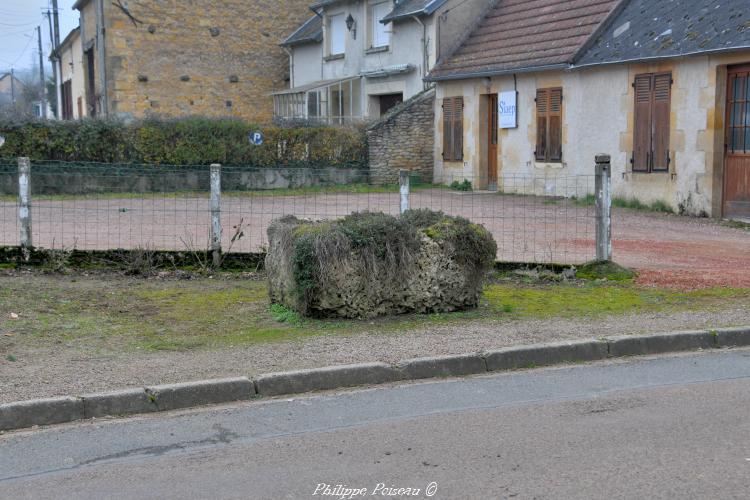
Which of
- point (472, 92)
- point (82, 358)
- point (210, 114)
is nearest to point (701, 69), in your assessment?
point (472, 92)

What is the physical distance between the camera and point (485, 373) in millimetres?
7246

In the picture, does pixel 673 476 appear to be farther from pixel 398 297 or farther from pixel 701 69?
pixel 701 69

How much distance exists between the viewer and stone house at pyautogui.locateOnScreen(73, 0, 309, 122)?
32.6 metres

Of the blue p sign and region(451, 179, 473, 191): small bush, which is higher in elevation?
the blue p sign

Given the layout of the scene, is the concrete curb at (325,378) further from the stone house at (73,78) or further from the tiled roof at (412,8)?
the stone house at (73,78)

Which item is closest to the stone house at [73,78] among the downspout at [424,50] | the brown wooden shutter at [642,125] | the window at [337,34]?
the window at [337,34]

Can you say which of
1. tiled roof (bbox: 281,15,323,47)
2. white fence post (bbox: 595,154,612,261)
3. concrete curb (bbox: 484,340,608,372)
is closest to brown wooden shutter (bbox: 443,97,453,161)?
tiled roof (bbox: 281,15,323,47)

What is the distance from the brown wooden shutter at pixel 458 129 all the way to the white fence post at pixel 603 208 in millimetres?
15668

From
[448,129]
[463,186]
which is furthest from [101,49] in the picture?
[463,186]

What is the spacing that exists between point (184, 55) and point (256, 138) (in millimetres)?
9561

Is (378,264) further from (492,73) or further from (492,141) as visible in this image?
(492,141)

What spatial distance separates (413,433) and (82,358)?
2.94 meters

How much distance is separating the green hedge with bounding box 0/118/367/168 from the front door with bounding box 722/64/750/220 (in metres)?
11.6

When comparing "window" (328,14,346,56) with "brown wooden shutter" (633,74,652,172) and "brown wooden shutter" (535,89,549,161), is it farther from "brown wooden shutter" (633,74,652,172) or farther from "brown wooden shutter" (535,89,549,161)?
"brown wooden shutter" (633,74,652,172)
